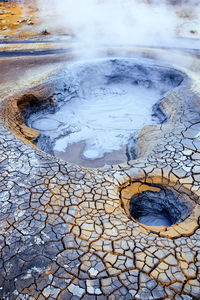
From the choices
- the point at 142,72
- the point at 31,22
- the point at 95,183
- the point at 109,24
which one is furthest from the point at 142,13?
the point at 95,183

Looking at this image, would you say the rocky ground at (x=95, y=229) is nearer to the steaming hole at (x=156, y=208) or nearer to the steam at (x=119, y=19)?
the steaming hole at (x=156, y=208)

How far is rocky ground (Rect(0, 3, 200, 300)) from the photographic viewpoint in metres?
1.74

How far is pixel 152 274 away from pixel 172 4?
14466 mm

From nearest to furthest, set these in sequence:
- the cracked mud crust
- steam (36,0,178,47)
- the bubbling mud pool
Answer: the cracked mud crust
the bubbling mud pool
steam (36,0,178,47)

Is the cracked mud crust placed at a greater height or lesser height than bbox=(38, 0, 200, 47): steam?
lesser

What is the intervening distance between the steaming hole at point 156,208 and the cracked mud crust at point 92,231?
94 mm

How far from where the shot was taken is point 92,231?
6.83 ft

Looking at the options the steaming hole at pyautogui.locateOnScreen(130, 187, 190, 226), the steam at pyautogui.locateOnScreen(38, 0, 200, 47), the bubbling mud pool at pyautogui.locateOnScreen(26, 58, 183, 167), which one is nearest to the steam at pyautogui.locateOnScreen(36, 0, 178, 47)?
the steam at pyautogui.locateOnScreen(38, 0, 200, 47)

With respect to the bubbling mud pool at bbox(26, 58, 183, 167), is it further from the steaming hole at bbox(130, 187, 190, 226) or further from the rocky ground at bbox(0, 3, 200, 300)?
the steaming hole at bbox(130, 187, 190, 226)

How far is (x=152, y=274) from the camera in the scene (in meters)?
1.79

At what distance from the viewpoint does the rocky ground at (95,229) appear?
5.71 feet

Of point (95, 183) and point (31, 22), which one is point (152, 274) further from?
point (31, 22)

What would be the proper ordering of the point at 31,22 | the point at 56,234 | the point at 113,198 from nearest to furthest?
the point at 56,234 < the point at 113,198 < the point at 31,22

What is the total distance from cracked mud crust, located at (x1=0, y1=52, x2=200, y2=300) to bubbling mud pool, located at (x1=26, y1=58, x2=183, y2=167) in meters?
1.15
